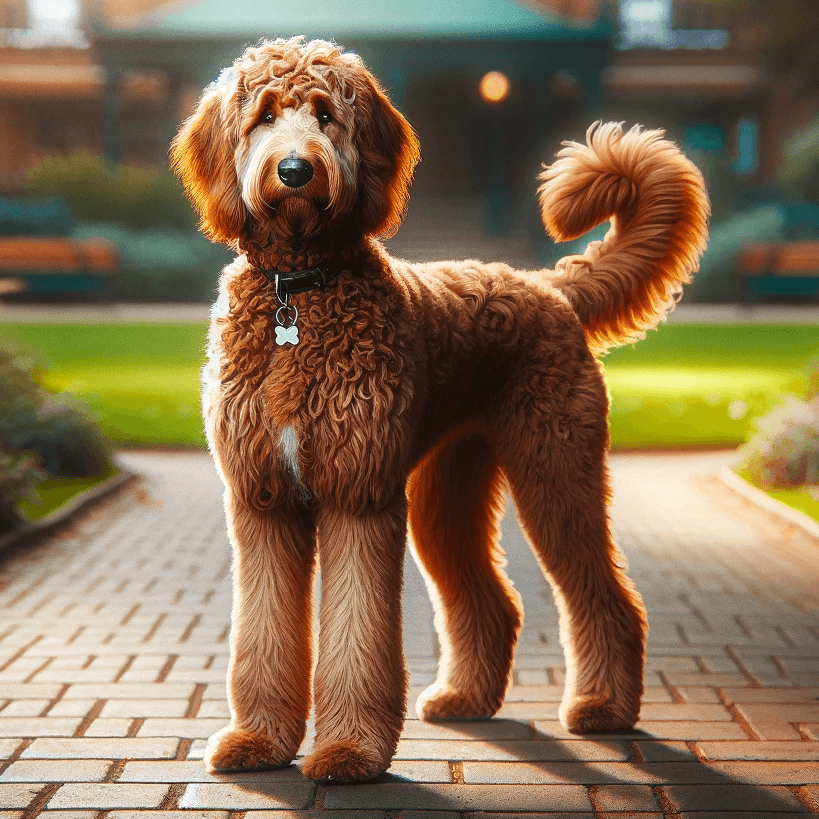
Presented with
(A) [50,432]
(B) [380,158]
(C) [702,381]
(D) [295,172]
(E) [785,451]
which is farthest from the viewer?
(C) [702,381]

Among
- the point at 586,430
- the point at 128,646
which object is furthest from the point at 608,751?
the point at 128,646

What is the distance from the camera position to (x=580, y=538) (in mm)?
3561

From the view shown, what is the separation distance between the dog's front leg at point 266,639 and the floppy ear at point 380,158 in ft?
3.00

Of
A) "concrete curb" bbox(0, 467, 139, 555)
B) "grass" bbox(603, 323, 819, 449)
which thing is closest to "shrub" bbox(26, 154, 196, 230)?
"grass" bbox(603, 323, 819, 449)

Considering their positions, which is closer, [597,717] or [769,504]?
[597,717]

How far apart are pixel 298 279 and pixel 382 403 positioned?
0.42 metres

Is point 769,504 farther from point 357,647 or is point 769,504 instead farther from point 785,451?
point 357,647

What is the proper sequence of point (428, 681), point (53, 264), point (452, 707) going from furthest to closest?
point (53, 264)
point (428, 681)
point (452, 707)

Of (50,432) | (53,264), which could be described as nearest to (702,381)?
(50,432)

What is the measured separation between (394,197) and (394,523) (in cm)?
95

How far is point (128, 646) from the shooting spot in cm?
472

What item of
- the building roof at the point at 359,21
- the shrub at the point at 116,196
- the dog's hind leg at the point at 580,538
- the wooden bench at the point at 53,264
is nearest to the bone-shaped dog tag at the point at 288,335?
the dog's hind leg at the point at 580,538

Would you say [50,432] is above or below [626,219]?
below

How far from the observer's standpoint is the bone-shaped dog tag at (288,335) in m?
3.04
